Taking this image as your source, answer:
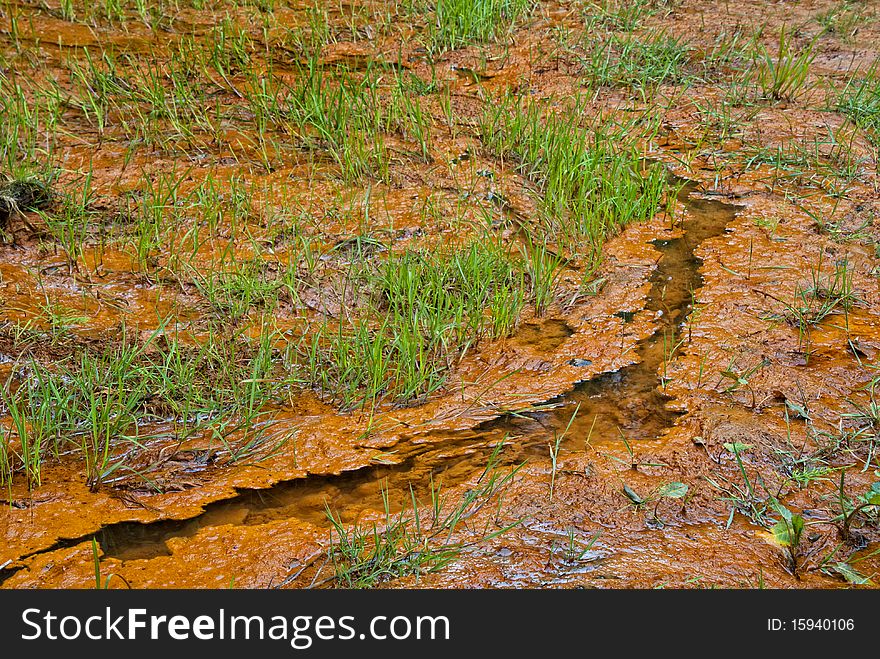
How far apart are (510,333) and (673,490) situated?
1.02m

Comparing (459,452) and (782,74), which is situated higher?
(782,74)

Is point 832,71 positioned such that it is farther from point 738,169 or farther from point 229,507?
point 229,507

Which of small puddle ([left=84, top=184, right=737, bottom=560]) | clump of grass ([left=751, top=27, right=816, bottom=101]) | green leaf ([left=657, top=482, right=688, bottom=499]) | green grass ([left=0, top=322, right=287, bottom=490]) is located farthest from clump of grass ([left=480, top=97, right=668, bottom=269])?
green grass ([left=0, top=322, right=287, bottom=490])

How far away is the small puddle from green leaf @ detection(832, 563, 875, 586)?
2.16 ft

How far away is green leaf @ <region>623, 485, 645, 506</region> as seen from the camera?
2.28 meters

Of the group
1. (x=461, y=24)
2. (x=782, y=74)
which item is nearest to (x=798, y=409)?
(x=782, y=74)

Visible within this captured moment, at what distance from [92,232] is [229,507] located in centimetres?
172

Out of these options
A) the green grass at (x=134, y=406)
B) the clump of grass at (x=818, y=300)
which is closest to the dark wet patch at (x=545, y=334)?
the clump of grass at (x=818, y=300)

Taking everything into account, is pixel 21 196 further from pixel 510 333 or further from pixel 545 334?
pixel 545 334

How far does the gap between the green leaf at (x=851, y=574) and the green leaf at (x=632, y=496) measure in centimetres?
49

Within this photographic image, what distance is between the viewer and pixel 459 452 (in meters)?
2.55

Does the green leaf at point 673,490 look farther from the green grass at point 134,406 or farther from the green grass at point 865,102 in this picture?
the green grass at point 865,102

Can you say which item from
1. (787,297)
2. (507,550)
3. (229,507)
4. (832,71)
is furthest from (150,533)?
(832,71)

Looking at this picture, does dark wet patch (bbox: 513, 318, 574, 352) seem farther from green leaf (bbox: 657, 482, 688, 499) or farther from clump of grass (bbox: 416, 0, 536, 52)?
clump of grass (bbox: 416, 0, 536, 52)
